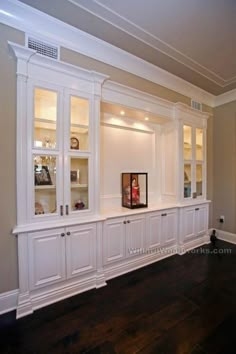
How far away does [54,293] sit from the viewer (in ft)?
7.06

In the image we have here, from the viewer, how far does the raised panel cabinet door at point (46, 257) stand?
2033 millimetres

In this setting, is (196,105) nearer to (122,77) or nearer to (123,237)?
(122,77)

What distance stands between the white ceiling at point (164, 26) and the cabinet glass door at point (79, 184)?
1.58 meters

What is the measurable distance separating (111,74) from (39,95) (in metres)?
1.08

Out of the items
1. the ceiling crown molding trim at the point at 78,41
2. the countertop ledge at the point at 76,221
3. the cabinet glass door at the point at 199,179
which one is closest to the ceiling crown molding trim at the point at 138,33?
the ceiling crown molding trim at the point at 78,41

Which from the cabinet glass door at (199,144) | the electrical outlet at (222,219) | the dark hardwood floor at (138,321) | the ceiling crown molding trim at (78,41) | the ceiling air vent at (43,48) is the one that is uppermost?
the ceiling crown molding trim at (78,41)

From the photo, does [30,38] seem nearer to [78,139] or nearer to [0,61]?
[0,61]

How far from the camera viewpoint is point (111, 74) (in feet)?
8.73

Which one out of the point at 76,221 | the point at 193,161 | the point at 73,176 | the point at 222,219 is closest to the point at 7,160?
the point at 73,176

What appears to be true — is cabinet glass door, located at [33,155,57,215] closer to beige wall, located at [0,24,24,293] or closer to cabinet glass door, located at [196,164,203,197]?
beige wall, located at [0,24,24,293]

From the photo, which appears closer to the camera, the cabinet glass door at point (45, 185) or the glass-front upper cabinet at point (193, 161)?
the cabinet glass door at point (45, 185)

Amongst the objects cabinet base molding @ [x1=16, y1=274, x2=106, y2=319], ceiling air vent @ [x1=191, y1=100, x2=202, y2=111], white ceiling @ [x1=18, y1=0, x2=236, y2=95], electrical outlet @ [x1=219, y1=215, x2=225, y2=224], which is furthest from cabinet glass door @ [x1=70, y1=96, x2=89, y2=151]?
electrical outlet @ [x1=219, y1=215, x2=225, y2=224]

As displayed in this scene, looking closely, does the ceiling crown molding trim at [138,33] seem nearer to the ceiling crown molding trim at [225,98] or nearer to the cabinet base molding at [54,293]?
the ceiling crown molding trim at [225,98]

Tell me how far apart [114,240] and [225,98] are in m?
3.76
